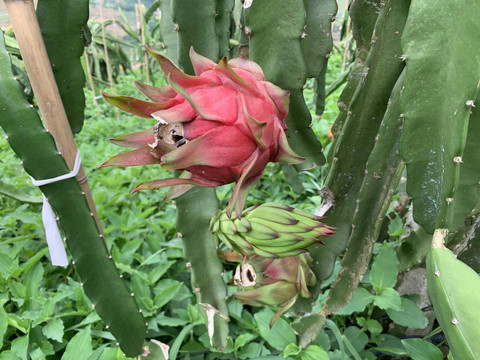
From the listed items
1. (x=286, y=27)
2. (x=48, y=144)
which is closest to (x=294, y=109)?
(x=286, y=27)

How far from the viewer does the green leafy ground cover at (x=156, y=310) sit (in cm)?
69

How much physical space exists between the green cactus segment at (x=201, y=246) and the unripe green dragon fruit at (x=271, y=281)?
11 centimetres

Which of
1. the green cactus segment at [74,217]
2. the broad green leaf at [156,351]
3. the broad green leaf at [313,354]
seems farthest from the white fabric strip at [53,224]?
the broad green leaf at [313,354]

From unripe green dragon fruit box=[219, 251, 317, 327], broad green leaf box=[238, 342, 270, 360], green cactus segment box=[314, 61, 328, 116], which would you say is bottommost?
broad green leaf box=[238, 342, 270, 360]

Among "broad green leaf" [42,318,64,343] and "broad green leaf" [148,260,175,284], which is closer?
"broad green leaf" [42,318,64,343]

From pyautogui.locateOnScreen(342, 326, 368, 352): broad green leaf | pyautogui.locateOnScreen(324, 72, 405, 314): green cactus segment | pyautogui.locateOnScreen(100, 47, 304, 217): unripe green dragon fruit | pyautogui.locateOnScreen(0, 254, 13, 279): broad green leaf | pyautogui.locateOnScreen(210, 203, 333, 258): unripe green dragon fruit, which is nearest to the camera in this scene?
pyautogui.locateOnScreen(100, 47, 304, 217): unripe green dragon fruit

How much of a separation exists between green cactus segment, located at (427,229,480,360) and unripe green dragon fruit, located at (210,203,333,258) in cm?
13

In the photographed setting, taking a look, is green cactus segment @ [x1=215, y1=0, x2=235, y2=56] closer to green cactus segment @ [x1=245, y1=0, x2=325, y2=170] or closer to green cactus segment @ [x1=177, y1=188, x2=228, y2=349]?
green cactus segment @ [x1=245, y1=0, x2=325, y2=170]

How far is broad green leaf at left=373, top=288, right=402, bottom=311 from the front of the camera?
2.20 ft

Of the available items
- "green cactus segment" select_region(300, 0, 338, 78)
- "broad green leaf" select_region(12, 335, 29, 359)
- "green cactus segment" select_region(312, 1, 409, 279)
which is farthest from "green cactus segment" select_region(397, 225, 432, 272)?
"broad green leaf" select_region(12, 335, 29, 359)

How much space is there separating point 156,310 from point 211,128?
56cm

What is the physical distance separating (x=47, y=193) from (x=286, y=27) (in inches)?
17.6

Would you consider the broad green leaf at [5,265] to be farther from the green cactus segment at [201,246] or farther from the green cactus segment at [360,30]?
the green cactus segment at [360,30]

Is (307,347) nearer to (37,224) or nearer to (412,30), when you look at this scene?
(412,30)
